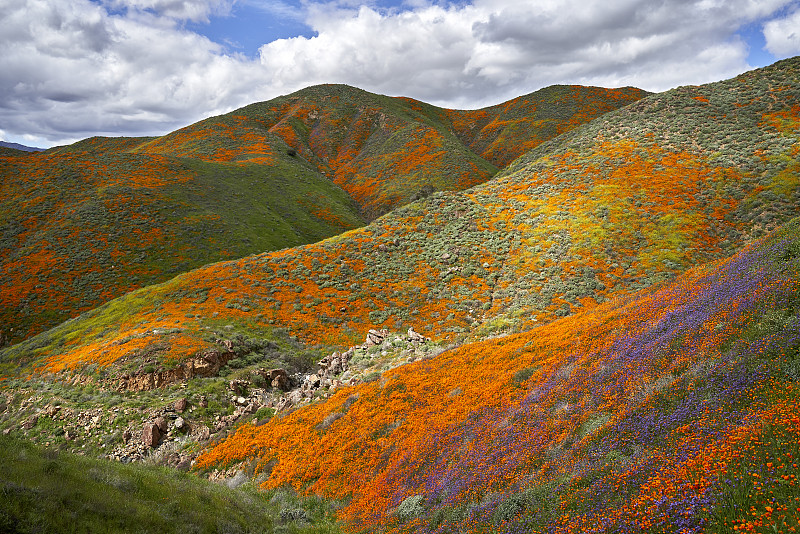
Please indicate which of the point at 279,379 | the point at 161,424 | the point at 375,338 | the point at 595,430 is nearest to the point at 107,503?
the point at 595,430

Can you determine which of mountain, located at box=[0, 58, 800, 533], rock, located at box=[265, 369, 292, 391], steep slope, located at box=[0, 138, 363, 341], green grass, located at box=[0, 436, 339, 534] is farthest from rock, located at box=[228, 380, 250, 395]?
steep slope, located at box=[0, 138, 363, 341]

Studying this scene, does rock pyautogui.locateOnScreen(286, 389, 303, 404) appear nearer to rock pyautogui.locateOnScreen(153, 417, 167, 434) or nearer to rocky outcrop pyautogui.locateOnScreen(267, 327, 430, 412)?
rocky outcrop pyautogui.locateOnScreen(267, 327, 430, 412)

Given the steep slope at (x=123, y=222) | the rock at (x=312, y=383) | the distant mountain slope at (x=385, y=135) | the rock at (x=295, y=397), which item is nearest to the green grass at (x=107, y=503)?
the rock at (x=295, y=397)

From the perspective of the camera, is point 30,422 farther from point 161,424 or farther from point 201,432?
point 201,432

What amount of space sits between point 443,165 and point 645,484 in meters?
84.7

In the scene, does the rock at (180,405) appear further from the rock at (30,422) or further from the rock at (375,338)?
the rock at (375,338)

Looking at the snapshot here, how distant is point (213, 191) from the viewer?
70625mm

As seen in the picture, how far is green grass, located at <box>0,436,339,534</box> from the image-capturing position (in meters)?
5.91

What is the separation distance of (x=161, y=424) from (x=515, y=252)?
3147 cm

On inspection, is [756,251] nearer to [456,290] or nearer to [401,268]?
[456,290]

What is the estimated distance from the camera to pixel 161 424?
60.3 feet

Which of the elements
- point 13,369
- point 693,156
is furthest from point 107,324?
point 693,156

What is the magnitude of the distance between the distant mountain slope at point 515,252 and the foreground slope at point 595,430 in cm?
1201

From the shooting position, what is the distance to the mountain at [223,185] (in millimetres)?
46625
